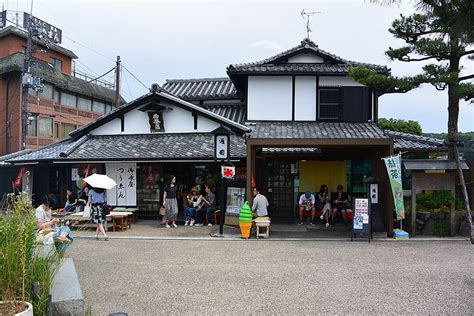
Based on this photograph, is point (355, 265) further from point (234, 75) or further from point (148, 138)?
point (148, 138)

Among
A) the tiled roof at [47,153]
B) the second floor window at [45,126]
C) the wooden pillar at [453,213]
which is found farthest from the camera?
the second floor window at [45,126]

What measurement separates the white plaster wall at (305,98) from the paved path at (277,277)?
590 centimetres

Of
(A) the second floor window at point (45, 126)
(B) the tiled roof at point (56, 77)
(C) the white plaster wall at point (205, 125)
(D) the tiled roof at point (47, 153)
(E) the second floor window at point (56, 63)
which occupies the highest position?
(E) the second floor window at point (56, 63)

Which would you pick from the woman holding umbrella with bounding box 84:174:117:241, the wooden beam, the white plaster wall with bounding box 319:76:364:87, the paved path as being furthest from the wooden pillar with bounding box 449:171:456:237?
the woman holding umbrella with bounding box 84:174:117:241

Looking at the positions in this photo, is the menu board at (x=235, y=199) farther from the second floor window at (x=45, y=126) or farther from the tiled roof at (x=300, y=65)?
the second floor window at (x=45, y=126)

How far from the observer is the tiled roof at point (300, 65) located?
602 inches

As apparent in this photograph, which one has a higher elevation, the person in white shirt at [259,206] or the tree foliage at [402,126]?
the tree foliage at [402,126]

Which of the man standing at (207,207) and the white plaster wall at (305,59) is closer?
the man standing at (207,207)

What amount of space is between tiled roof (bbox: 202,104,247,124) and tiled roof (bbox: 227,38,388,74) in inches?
108

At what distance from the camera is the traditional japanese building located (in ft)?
49.9

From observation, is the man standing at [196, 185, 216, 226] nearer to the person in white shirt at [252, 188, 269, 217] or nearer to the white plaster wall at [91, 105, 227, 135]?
the person in white shirt at [252, 188, 269, 217]

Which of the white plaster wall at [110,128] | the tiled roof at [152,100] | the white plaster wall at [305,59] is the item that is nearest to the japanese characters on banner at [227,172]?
the tiled roof at [152,100]

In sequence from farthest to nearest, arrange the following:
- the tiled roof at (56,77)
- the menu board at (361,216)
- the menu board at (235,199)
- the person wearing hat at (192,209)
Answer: the tiled roof at (56,77) → the person wearing hat at (192,209) → the menu board at (235,199) → the menu board at (361,216)

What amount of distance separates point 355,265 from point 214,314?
3896mm
